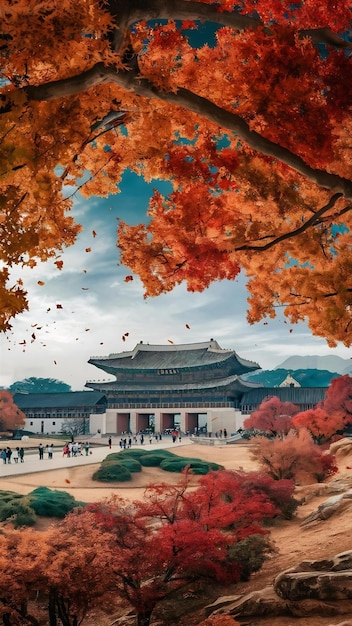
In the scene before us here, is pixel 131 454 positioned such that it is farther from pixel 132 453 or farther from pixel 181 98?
pixel 181 98

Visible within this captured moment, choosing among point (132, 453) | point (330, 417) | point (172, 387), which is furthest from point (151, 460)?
point (172, 387)

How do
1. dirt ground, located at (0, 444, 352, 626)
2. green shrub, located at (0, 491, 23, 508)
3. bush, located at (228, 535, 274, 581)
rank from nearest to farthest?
dirt ground, located at (0, 444, 352, 626), bush, located at (228, 535, 274, 581), green shrub, located at (0, 491, 23, 508)

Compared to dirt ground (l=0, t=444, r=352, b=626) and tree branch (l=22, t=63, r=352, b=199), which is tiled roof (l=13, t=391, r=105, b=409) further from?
tree branch (l=22, t=63, r=352, b=199)

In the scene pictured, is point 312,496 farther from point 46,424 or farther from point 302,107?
point 46,424

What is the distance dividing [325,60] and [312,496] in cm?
1473

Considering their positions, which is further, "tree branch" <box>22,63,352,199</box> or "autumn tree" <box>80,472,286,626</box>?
"autumn tree" <box>80,472,286,626</box>

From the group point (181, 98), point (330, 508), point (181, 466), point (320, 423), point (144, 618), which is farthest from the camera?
point (320, 423)

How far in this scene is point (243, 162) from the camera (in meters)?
5.27

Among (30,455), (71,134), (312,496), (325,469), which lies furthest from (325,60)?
(30,455)

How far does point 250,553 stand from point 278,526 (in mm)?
4186

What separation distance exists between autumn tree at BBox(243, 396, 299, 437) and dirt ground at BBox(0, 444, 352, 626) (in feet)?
13.9

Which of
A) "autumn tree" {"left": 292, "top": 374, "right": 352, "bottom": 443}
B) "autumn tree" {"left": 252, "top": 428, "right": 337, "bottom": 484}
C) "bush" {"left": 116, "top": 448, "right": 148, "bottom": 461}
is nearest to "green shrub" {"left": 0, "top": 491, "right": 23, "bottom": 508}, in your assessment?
"autumn tree" {"left": 252, "top": 428, "right": 337, "bottom": 484}

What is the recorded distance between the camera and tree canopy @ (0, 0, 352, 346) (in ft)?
9.95

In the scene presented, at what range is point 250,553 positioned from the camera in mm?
9562
